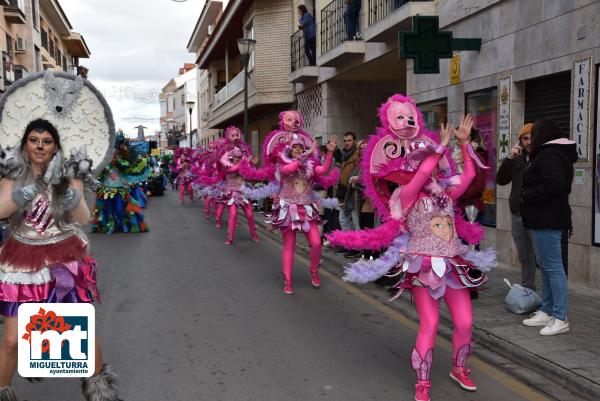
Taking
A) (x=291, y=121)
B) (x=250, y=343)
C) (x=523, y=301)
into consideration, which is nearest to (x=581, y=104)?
(x=523, y=301)

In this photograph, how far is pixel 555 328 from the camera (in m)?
5.26

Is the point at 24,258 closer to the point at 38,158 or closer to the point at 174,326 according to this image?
the point at 38,158

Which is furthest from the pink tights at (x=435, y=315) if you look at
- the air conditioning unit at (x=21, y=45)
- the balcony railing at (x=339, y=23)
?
the air conditioning unit at (x=21, y=45)

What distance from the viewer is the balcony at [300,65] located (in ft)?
58.1

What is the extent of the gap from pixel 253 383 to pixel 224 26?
23.5 m

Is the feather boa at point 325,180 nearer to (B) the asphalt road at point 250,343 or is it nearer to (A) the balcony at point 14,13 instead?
(B) the asphalt road at point 250,343

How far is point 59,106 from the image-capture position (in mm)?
3695

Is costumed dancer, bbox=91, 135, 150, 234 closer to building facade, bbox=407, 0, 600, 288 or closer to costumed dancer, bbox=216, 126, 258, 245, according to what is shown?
costumed dancer, bbox=216, 126, 258, 245

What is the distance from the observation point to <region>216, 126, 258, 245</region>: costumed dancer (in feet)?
39.3

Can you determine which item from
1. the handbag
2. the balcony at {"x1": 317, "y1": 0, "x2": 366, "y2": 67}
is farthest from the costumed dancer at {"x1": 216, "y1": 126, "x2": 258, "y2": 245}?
the handbag

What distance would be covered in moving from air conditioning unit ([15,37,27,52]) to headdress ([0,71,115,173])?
30249mm

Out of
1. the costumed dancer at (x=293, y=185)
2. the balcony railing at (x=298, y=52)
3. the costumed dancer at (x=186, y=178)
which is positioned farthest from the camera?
the costumed dancer at (x=186, y=178)

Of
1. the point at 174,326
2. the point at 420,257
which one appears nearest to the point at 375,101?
the point at 174,326

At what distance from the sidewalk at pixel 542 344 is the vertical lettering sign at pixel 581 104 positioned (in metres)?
1.76
